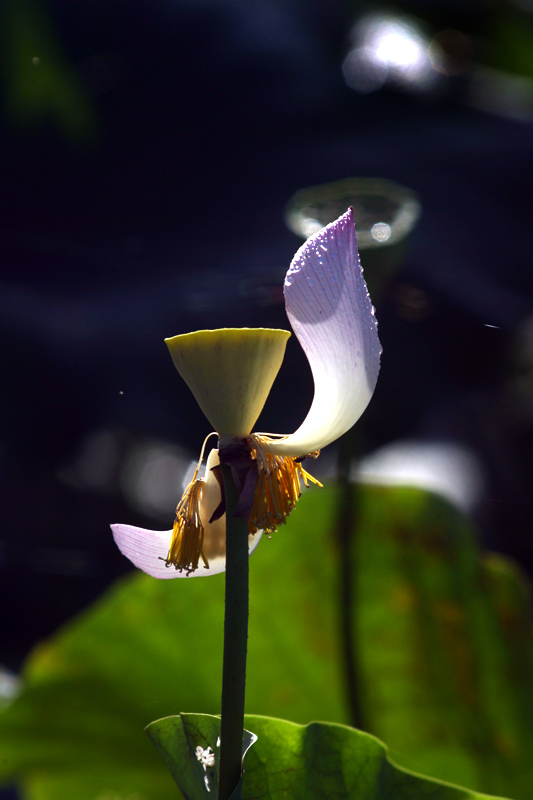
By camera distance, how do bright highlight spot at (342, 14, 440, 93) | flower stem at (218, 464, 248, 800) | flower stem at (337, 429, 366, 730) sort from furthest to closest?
bright highlight spot at (342, 14, 440, 93), flower stem at (337, 429, 366, 730), flower stem at (218, 464, 248, 800)

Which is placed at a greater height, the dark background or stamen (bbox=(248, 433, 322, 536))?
the dark background

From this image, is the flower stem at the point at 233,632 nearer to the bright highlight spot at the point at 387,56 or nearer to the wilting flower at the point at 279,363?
the wilting flower at the point at 279,363

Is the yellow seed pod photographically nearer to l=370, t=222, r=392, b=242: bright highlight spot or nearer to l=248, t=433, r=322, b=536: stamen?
l=248, t=433, r=322, b=536: stamen

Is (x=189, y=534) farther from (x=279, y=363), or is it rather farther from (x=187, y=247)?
(x=187, y=247)

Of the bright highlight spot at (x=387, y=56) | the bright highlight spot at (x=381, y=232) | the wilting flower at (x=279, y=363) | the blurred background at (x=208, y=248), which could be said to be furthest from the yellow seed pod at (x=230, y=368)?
the bright highlight spot at (x=387, y=56)

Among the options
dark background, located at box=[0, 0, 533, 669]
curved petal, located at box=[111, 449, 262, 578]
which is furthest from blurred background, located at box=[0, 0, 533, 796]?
curved petal, located at box=[111, 449, 262, 578]

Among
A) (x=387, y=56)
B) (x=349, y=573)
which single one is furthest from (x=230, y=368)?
(x=387, y=56)

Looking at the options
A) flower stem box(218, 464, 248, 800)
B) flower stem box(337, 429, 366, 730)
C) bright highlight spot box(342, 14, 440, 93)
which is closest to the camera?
flower stem box(218, 464, 248, 800)
